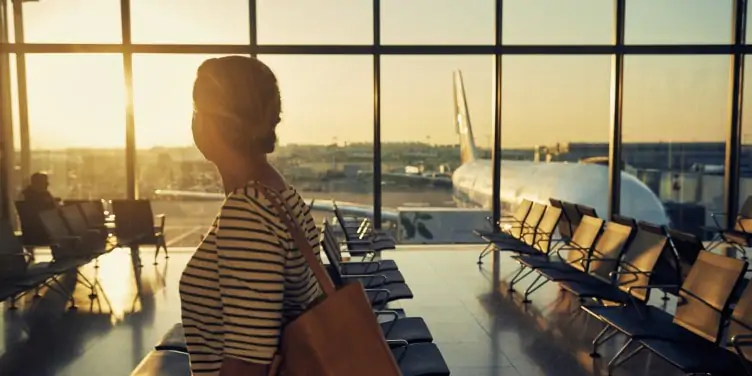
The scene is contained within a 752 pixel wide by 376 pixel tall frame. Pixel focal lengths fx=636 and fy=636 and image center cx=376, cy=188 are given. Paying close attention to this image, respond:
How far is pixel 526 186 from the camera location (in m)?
12.5

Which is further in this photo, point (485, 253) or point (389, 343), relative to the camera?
point (485, 253)

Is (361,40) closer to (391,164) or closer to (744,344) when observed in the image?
(391,164)

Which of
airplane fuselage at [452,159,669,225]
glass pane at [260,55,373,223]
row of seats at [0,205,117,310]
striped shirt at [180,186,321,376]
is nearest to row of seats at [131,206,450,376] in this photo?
striped shirt at [180,186,321,376]

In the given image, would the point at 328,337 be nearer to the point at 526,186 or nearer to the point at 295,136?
the point at 295,136

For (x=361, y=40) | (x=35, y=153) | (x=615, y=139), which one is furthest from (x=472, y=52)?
(x=35, y=153)

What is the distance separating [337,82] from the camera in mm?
8891

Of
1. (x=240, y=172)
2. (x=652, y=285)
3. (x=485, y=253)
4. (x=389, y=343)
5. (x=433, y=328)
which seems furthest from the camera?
(x=485, y=253)

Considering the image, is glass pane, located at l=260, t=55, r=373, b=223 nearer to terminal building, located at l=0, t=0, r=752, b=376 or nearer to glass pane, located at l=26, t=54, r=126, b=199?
terminal building, located at l=0, t=0, r=752, b=376

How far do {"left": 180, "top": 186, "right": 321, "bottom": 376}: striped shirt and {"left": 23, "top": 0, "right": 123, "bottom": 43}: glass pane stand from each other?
823 cm

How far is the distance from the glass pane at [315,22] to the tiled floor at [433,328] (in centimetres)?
342

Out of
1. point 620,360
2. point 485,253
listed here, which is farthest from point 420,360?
point 485,253

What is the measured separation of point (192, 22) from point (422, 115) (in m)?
3.39

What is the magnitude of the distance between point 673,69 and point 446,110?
341cm

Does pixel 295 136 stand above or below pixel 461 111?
below
